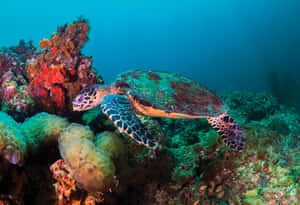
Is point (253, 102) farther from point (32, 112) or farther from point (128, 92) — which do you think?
point (32, 112)

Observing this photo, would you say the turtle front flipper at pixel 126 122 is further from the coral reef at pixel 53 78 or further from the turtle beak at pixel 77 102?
the coral reef at pixel 53 78

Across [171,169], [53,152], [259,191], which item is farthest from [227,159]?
[53,152]

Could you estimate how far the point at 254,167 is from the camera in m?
2.61

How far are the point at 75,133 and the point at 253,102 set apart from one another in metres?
7.26

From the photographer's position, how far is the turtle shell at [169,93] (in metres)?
3.19

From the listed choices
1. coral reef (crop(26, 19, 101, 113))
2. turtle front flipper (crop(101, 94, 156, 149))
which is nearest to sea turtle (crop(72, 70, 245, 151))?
turtle front flipper (crop(101, 94, 156, 149))

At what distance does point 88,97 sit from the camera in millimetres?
3590

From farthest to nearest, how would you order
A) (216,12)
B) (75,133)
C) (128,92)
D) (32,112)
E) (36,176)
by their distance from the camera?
(216,12)
(32,112)
(128,92)
(75,133)
(36,176)

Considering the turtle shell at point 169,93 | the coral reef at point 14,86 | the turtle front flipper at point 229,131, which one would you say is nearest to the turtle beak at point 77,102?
the turtle shell at point 169,93

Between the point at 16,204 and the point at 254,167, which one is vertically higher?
the point at 16,204

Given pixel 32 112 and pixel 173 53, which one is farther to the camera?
pixel 173 53

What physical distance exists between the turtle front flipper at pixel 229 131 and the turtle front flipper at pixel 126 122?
5.19 feet

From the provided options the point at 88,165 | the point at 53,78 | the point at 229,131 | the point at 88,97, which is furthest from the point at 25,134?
the point at 229,131

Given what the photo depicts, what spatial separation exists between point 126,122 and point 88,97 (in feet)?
5.23
